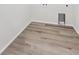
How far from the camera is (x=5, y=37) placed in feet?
4.87

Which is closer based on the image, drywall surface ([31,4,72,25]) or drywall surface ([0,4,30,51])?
drywall surface ([31,4,72,25])

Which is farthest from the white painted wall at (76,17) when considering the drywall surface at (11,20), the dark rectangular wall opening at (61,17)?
the drywall surface at (11,20)

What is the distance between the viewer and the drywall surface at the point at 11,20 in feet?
4.68

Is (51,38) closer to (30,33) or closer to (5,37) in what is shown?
(30,33)

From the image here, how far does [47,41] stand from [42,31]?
0.12 m

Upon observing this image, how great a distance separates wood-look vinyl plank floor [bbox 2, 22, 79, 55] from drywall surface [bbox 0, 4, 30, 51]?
13cm

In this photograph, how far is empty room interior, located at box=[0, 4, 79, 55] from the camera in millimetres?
1270

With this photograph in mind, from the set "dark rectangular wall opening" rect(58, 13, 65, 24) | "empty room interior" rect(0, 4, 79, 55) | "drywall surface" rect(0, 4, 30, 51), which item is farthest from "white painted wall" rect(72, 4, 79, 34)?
"drywall surface" rect(0, 4, 30, 51)

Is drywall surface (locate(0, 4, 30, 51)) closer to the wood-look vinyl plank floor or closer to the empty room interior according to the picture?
the empty room interior

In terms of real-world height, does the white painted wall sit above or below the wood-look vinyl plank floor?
above

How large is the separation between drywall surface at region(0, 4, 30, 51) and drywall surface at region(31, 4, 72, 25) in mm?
142

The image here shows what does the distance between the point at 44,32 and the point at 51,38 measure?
10 centimetres

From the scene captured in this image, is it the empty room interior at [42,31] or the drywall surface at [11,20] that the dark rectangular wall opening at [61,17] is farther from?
the drywall surface at [11,20]
